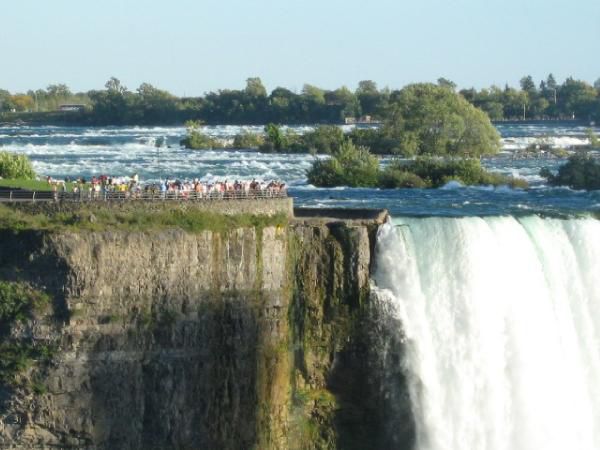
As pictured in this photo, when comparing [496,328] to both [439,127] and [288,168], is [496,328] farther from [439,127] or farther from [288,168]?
[439,127]

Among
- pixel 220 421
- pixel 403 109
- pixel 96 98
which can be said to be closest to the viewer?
pixel 220 421

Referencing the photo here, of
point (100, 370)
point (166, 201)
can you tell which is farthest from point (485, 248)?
point (100, 370)

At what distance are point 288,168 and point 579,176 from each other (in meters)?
18.8

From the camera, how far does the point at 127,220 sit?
33.7 meters

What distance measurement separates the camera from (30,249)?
104 ft

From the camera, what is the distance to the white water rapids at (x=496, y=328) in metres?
37.1

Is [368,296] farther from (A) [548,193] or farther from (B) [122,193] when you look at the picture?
(A) [548,193]

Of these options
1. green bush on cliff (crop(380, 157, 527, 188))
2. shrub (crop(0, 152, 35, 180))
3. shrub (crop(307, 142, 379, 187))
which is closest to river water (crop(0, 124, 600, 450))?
shrub (crop(0, 152, 35, 180))

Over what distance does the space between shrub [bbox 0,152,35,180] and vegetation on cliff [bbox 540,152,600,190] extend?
2540cm

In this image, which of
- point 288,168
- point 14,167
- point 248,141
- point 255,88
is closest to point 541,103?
point 255,88

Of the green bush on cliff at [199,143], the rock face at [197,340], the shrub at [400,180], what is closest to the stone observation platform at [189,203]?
the rock face at [197,340]

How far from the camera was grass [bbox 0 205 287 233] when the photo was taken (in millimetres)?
32688

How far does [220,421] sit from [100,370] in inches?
129

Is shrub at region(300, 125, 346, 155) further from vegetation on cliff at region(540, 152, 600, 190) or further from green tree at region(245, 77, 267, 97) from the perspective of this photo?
green tree at region(245, 77, 267, 97)
